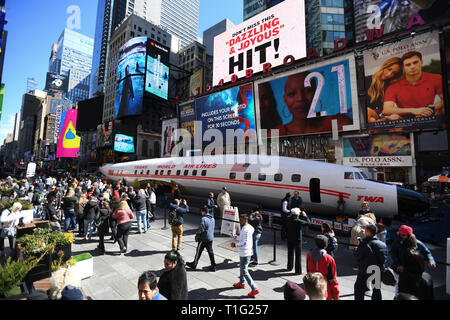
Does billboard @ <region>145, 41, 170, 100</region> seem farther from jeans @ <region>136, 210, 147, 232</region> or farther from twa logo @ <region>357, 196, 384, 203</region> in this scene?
twa logo @ <region>357, 196, 384, 203</region>

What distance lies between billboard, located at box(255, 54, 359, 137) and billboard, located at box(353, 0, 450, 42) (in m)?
5.29

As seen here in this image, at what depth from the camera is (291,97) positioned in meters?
31.0

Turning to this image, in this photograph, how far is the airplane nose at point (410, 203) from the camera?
10.6 meters

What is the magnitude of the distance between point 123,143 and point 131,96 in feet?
58.1

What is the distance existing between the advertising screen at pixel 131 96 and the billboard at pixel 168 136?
28186 mm

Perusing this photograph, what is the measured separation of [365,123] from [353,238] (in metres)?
23.7

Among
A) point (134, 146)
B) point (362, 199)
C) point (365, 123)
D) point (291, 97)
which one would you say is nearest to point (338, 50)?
point (291, 97)

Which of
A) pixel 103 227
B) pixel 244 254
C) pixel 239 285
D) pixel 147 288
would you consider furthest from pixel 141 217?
pixel 147 288

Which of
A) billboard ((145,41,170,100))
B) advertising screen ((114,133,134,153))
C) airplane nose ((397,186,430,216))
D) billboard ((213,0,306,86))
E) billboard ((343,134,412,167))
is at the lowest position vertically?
airplane nose ((397,186,430,216))

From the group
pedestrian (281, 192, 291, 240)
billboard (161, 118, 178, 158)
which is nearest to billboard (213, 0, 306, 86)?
billboard (161, 118, 178, 158)

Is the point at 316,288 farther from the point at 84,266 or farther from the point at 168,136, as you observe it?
the point at 168,136

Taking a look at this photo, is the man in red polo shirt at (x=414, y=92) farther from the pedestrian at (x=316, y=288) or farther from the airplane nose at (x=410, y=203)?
the pedestrian at (x=316, y=288)

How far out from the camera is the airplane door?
1291 centimetres

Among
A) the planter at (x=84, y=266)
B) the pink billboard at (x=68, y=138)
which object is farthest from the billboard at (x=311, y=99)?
the pink billboard at (x=68, y=138)
